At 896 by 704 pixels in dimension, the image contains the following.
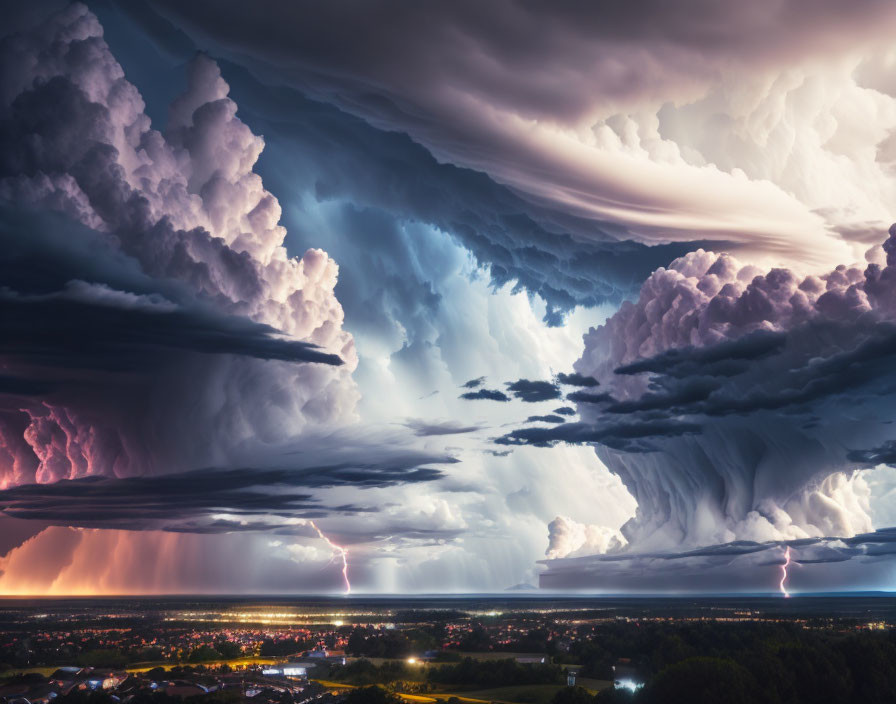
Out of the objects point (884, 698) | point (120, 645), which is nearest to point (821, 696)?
point (884, 698)

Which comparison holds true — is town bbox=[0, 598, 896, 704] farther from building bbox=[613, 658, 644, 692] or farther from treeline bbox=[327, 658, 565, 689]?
building bbox=[613, 658, 644, 692]

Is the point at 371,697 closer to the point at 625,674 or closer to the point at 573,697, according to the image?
the point at 573,697

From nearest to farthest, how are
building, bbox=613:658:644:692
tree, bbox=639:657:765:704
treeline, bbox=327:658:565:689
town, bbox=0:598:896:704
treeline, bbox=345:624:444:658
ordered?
tree, bbox=639:657:765:704 < town, bbox=0:598:896:704 < building, bbox=613:658:644:692 < treeline, bbox=327:658:565:689 < treeline, bbox=345:624:444:658

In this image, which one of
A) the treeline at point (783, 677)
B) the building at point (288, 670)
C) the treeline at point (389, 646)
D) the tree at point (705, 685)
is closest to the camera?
the tree at point (705, 685)

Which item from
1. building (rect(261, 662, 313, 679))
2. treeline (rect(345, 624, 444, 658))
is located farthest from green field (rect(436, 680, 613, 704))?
treeline (rect(345, 624, 444, 658))

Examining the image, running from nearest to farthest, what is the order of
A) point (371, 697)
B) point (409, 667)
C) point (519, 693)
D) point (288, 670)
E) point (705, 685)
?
point (705, 685) → point (371, 697) → point (519, 693) → point (288, 670) → point (409, 667)

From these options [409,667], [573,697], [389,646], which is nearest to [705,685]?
[573,697]

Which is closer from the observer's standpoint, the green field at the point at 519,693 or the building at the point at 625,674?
the green field at the point at 519,693

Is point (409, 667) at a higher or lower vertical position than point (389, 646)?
lower

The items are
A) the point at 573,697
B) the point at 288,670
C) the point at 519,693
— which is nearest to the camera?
the point at 573,697

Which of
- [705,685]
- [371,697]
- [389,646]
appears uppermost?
[705,685]

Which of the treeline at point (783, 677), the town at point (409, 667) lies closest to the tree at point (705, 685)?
the treeline at point (783, 677)

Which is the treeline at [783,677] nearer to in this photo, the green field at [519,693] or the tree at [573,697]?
the tree at [573,697]
